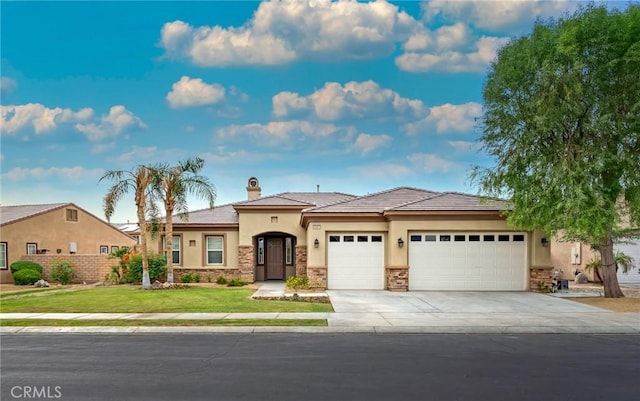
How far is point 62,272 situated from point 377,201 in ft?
56.3

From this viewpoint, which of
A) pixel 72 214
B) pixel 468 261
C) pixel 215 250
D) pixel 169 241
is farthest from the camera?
pixel 72 214

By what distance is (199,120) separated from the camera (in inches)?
984

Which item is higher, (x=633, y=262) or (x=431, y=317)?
(x=633, y=262)

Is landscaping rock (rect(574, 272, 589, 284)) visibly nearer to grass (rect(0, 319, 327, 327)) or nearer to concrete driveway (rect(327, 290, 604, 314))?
concrete driveway (rect(327, 290, 604, 314))

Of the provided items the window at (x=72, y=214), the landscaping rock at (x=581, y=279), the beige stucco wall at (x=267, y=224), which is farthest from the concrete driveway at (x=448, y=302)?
the window at (x=72, y=214)

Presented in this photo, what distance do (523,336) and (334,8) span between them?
1492 centimetres

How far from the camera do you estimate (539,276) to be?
20.5 m

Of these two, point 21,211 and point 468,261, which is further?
point 21,211

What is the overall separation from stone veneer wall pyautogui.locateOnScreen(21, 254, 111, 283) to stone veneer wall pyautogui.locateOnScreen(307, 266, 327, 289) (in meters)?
12.5

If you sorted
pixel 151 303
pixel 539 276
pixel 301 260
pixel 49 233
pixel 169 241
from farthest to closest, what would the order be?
pixel 49 233, pixel 301 260, pixel 169 241, pixel 539 276, pixel 151 303

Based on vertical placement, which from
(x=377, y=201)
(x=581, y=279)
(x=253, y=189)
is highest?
(x=253, y=189)

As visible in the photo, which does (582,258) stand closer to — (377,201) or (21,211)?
(377,201)

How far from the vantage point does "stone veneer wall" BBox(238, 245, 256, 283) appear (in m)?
24.9

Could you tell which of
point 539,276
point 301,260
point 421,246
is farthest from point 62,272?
point 539,276
